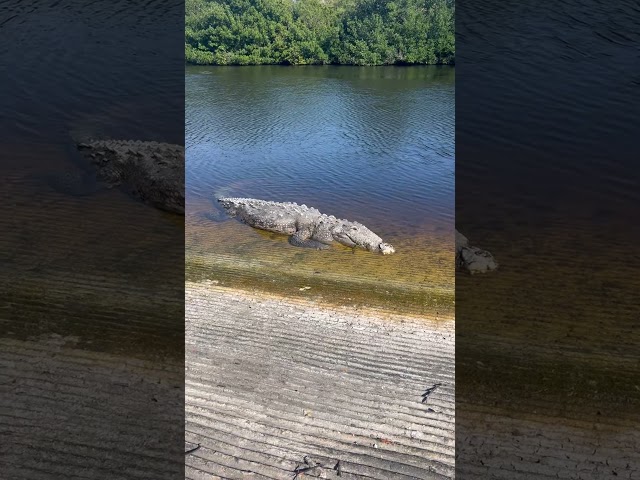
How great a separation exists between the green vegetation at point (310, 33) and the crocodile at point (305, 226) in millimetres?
11910

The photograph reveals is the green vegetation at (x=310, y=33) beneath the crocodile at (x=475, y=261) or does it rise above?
above

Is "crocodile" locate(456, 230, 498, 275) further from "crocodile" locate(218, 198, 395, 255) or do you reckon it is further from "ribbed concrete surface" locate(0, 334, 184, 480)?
"ribbed concrete surface" locate(0, 334, 184, 480)

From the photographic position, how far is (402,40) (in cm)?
1716

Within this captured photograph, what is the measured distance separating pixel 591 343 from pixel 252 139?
29.3ft

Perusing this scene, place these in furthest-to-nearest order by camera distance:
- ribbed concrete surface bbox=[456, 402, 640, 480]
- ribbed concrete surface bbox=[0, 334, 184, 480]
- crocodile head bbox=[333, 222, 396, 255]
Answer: crocodile head bbox=[333, 222, 396, 255]
ribbed concrete surface bbox=[456, 402, 640, 480]
ribbed concrete surface bbox=[0, 334, 184, 480]

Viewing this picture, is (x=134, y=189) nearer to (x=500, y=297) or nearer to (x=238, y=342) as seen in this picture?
(x=238, y=342)

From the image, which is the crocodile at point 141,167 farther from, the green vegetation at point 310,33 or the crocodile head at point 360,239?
the green vegetation at point 310,33

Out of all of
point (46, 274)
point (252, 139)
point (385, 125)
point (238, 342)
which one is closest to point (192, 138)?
point (252, 139)

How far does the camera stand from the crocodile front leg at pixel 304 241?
6.21 meters

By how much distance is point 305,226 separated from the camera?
6500 mm

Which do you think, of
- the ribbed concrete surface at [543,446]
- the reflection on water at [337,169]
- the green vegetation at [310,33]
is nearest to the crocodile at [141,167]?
the reflection on water at [337,169]

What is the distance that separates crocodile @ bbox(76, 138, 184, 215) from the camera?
6.55 meters

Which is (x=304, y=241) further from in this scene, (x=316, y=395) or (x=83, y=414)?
(x=83, y=414)

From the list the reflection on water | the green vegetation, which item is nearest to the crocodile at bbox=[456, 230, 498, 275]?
the reflection on water
